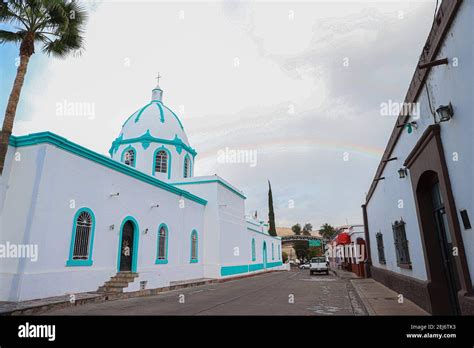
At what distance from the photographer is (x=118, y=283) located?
41.0ft

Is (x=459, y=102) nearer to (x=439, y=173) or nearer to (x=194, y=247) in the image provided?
(x=439, y=173)

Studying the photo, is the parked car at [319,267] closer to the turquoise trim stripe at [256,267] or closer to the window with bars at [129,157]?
the turquoise trim stripe at [256,267]

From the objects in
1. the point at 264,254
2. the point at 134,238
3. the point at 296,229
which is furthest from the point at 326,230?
the point at 134,238

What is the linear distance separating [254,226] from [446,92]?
2871 centimetres

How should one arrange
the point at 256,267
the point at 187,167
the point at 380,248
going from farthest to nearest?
1. the point at 256,267
2. the point at 187,167
3. the point at 380,248

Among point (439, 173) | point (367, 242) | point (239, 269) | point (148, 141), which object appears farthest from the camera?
point (239, 269)

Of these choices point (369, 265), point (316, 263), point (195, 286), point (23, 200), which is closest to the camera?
point (23, 200)

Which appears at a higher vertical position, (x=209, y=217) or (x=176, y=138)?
(x=176, y=138)

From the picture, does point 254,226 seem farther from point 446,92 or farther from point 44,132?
point 446,92

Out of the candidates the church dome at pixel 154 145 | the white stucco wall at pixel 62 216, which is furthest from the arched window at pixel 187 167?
the white stucco wall at pixel 62 216

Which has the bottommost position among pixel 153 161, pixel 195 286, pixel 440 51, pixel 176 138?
pixel 195 286

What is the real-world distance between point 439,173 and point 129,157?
20.7 metres
